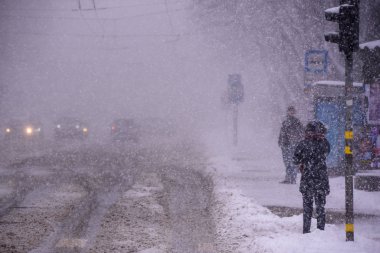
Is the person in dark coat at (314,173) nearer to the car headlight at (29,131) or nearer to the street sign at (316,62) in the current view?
the street sign at (316,62)

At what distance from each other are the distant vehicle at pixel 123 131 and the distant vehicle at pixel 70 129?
11.3 feet

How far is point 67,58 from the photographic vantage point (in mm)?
74938

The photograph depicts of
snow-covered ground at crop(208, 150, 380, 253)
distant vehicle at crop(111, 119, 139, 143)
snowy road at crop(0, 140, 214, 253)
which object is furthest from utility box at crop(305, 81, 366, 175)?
distant vehicle at crop(111, 119, 139, 143)

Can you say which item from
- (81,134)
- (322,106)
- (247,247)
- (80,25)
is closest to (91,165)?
(322,106)

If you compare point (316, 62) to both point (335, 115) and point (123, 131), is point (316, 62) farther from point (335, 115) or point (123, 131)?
point (123, 131)

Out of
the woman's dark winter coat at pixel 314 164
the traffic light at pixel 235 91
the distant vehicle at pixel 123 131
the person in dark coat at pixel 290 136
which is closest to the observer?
the woman's dark winter coat at pixel 314 164

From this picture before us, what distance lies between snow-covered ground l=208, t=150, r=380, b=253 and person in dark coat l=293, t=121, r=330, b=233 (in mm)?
A: 284

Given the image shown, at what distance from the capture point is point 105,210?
27.4 feet

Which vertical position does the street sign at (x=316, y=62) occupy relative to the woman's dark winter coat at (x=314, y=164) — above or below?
above

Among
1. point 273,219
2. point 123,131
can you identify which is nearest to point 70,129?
point 123,131

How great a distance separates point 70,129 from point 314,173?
1109 inches

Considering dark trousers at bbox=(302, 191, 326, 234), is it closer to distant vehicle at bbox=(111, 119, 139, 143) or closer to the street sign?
the street sign

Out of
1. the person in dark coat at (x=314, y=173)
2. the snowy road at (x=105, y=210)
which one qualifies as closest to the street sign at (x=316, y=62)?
the snowy road at (x=105, y=210)

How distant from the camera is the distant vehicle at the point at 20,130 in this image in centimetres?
3133
